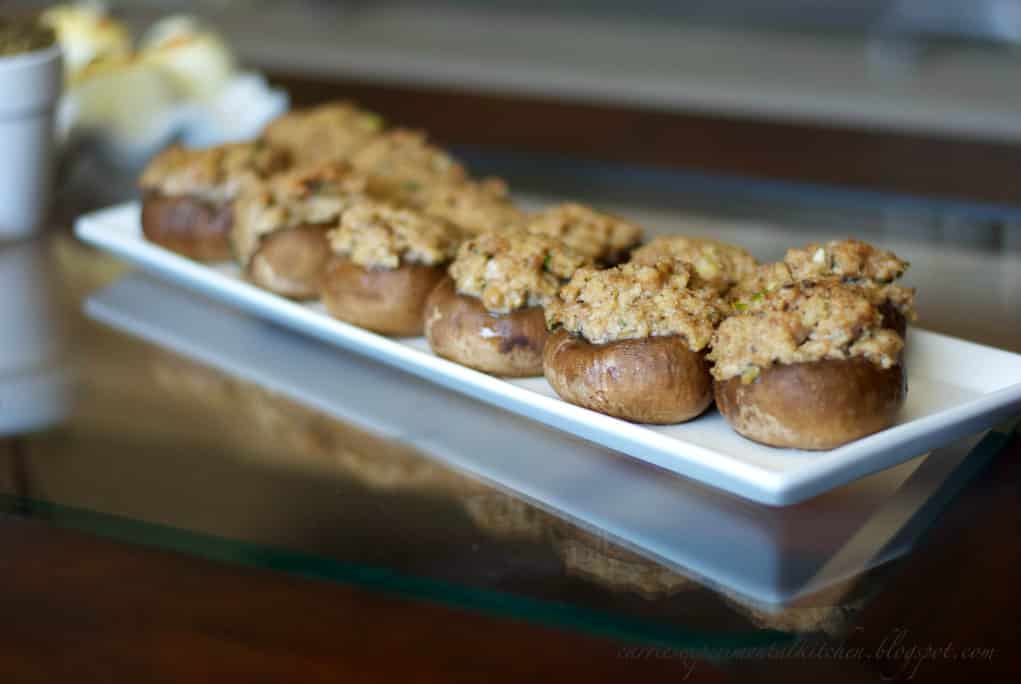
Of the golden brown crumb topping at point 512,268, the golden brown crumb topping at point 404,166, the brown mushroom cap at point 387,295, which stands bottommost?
the brown mushroom cap at point 387,295

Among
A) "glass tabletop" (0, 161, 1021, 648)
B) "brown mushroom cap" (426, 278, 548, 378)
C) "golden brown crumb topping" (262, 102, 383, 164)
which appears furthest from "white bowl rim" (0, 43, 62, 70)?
"brown mushroom cap" (426, 278, 548, 378)

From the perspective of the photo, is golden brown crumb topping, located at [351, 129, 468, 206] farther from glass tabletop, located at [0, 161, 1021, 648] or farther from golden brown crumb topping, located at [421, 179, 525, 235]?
glass tabletop, located at [0, 161, 1021, 648]

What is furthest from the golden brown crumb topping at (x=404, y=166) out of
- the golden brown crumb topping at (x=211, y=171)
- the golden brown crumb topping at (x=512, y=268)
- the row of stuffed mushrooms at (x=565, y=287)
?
the golden brown crumb topping at (x=512, y=268)

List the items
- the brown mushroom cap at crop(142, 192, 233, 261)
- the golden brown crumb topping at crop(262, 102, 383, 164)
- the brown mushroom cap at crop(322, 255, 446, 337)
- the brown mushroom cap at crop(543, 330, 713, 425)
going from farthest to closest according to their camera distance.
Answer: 1. the golden brown crumb topping at crop(262, 102, 383, 164)
2. the brown mushroom cap at crop(142, 192, 233, 261)
3. the brown mushroom cap at crop(322, 255, 446, 337)
4. the brown mushroom cap at crop(543, 330, 713, 425)

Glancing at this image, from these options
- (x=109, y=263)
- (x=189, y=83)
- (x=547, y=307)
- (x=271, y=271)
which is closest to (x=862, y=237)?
(x=547, y=307)

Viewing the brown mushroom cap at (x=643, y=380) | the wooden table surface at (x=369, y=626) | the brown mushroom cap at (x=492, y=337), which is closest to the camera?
the wooden table surface at (x=369, y=626)

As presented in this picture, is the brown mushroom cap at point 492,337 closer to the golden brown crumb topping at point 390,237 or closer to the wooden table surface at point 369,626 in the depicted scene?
the golden brown crumb topping at point 390,237
